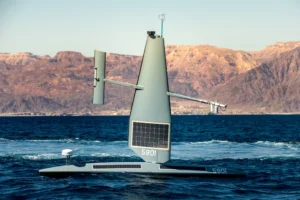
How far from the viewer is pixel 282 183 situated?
53.8 m

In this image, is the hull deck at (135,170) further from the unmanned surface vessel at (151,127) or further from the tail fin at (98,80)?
the tail fin at (98,80)

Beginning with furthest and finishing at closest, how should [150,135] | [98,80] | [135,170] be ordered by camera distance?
1. [150,135]
2. [135,170]
3. [98,80]

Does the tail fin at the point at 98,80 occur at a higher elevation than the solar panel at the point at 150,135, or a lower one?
higher

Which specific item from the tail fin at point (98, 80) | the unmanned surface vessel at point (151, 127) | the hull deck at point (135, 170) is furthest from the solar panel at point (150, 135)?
the tail fin at point (98, 80)

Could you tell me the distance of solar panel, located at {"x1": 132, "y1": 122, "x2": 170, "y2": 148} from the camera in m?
53.5

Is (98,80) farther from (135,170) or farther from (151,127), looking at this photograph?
(135,170)

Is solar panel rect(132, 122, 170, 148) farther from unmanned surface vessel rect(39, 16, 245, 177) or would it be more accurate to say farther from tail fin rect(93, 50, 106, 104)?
tail fin rect(93, 50, 106, 104)

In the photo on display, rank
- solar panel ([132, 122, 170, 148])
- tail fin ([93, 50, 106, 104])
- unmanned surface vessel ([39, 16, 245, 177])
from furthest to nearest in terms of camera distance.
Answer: solar panel ([132, 122, 170, 148]) → unmanned surface vessel ([39, 16, 245, 177]) → tail fin ([93, 50, 106, 104])

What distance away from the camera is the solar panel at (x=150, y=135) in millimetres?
53500

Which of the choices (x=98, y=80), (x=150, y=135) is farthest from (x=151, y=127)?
(x=98, y=80)

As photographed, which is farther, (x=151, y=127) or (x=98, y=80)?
(x=151, y=127)

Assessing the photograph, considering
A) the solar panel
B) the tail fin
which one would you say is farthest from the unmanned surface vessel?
the tail fin

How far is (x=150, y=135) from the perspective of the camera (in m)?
53.7

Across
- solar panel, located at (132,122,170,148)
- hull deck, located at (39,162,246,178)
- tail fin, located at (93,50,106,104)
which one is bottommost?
hull deck, located at (39,162,246,178)
